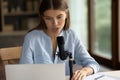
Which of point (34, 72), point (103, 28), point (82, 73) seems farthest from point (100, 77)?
point (103, 28)

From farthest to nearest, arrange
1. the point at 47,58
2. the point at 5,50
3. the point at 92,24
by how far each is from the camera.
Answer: the point at 92,24, the point at 5,50, the point at 47,58

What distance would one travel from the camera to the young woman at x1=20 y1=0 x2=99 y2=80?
5.19 ft

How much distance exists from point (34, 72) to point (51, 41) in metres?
0.61

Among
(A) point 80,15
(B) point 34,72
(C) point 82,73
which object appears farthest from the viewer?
(A) point 80,15

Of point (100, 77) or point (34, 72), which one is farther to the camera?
point (100, 77)

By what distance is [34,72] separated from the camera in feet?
3.83

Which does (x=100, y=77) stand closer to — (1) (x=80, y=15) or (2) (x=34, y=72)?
(2) (x=34, y=72)

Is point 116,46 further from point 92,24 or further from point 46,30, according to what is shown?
point 46,30

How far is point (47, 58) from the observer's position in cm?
172

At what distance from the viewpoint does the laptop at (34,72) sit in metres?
1.16

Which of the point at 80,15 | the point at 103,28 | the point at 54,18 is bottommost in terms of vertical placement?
the point at 103,28

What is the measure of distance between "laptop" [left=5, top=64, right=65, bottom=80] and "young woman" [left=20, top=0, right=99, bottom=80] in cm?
36

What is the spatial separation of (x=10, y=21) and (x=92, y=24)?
5.31 feet

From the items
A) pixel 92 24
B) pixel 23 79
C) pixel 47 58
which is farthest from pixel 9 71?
pixel 92 24
